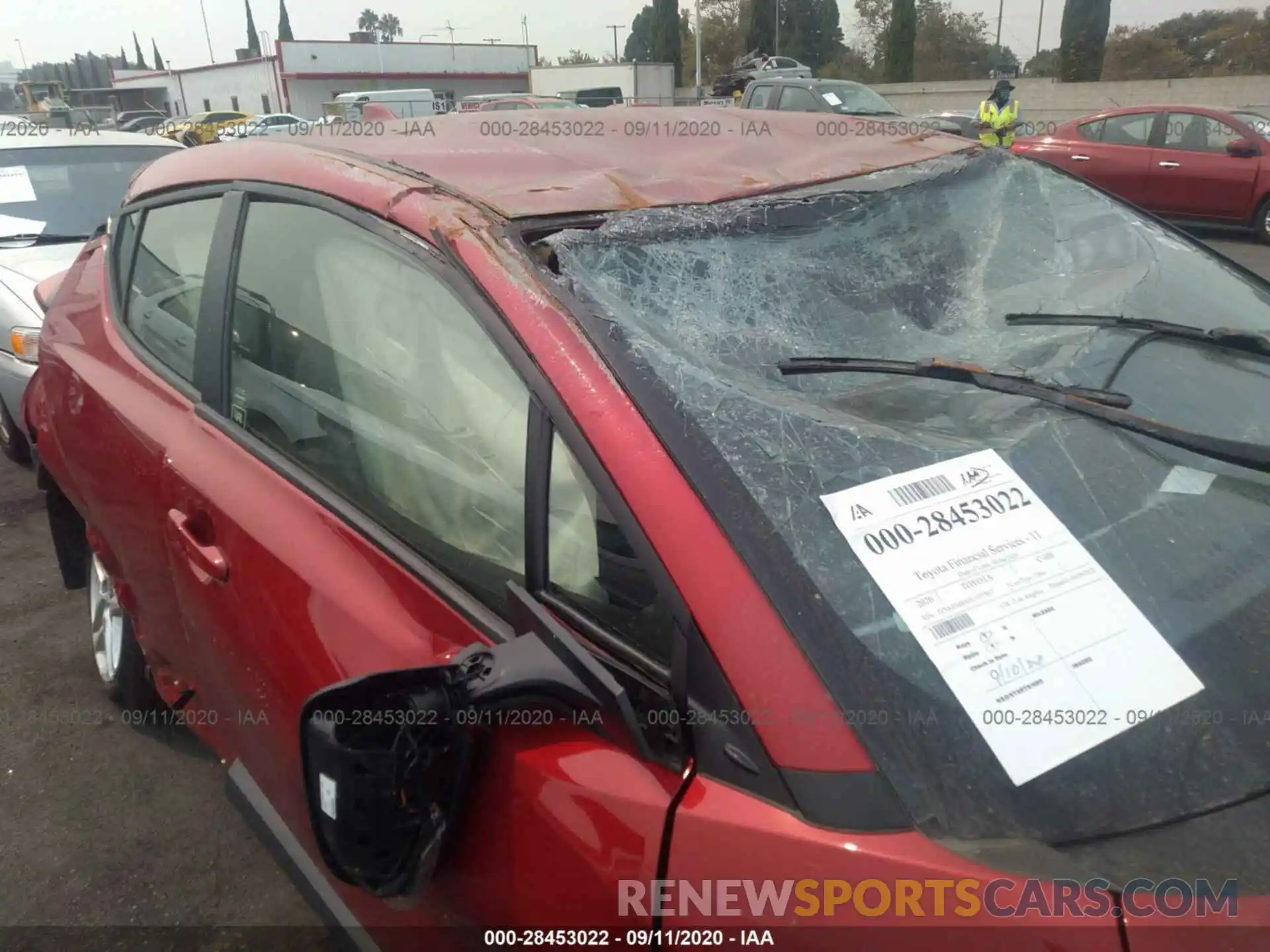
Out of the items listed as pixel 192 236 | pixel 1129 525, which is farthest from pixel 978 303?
pixel 192 236

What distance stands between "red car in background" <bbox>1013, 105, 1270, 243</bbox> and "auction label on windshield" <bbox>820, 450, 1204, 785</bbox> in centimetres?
1013

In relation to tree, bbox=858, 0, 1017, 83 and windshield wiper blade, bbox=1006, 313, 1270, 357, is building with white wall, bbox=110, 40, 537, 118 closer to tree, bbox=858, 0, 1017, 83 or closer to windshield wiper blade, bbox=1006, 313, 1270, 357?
tree, bbox=858, 0, 1017, 83

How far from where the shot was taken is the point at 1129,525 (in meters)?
1.30

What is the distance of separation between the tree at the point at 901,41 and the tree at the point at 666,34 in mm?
11971

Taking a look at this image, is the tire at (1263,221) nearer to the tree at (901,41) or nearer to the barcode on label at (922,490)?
the barcode on label at (922,490)

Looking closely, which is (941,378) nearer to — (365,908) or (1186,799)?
(1186,799)

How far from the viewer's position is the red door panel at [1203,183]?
992 cm

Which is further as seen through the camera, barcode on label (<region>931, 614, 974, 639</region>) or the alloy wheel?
the alloy wheel

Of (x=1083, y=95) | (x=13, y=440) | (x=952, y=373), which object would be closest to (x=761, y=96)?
(x=13, y=440)

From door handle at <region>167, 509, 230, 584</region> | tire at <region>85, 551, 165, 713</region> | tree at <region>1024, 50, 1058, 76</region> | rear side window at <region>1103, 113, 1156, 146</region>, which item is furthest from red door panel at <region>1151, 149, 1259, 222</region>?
tree at <region>1024, 50, 1058, 76</region>

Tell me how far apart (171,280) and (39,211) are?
3.79 m

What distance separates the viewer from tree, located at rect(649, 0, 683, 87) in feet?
149

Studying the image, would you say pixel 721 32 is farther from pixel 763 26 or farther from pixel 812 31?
pixel 763 26

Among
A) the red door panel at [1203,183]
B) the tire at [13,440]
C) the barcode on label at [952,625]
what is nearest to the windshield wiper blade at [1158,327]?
the barcode on label at [952,625]
